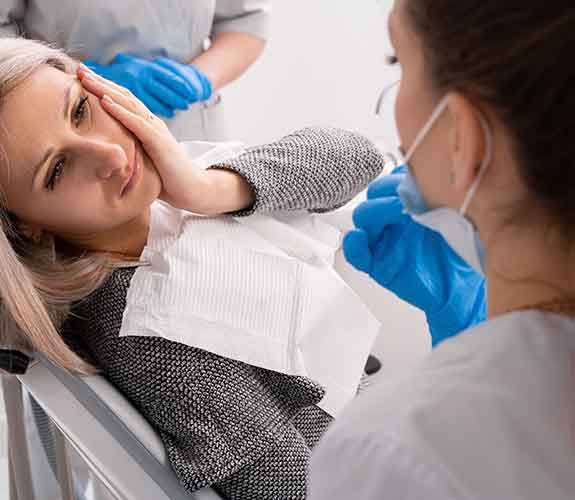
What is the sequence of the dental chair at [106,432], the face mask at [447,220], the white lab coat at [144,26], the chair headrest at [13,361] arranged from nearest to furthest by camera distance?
1. the face mask at [447,220]
2. the dental chair at [106,432]
3. the chair headrest at [13,361]
4. the white lab coat at [144,26]

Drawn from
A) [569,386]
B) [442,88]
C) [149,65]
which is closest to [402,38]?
[442,88]

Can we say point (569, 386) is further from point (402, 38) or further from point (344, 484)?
point (402, 38)

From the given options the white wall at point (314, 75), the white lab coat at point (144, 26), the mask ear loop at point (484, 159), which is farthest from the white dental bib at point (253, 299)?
the white wall at point (314, 75)

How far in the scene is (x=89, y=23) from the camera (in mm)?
1410

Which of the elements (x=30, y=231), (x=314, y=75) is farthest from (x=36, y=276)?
(x=314, y=75)

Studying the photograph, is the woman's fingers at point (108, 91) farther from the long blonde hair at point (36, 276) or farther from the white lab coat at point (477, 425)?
the white lab coat at point (477, 425)

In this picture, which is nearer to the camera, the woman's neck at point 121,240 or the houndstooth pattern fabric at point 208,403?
the houndstooth pattern fabric at point 208,403

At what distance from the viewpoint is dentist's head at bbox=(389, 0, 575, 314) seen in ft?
1.78

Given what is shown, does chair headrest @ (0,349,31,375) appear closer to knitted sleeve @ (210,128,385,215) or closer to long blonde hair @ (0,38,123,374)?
long blonde hair @ (0,38,123,374)

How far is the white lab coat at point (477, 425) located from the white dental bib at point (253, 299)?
45 cm

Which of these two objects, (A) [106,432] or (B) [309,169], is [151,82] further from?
(A) [106,432]

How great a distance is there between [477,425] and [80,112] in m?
0.70

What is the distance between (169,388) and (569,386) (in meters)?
0.56

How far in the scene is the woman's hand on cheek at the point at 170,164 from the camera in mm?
1091
